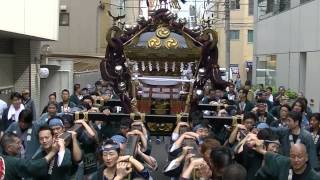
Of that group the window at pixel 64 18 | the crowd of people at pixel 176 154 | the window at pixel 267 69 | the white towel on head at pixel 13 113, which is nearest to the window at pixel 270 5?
the window at pixel 267 69

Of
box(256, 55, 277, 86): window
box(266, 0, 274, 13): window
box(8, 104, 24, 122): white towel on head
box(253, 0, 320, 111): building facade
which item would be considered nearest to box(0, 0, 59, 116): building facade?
box(8, 104, 24, 122): white towel on head

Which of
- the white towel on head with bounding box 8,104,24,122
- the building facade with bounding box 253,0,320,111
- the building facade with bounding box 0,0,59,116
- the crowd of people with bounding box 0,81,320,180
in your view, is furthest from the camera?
the building facade with bounding box 253,0,320,111

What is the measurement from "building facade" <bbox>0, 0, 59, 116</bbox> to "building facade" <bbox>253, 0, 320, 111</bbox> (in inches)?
331

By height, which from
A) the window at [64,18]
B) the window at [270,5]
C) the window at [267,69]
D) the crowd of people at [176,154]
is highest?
the window at [270,5]

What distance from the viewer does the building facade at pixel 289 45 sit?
1909cm

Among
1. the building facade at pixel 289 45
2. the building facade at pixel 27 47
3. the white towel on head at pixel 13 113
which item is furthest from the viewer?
the building facade at pixel 289 45

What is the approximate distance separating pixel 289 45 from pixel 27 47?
10.8 m

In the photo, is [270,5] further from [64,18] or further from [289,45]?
[64,18]

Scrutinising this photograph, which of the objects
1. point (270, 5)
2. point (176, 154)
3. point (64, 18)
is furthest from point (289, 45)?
point (176, 154)

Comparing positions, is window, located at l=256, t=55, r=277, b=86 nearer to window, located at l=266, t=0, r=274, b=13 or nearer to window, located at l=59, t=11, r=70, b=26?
window, located at l=266, t=0, r=274, b=13

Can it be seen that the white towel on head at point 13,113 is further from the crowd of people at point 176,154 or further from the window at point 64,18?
the window at point 64,18

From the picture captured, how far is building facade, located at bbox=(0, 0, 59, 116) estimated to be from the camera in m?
15.0

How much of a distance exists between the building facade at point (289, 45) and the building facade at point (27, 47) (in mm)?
8419

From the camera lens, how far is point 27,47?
17562 millimetres
